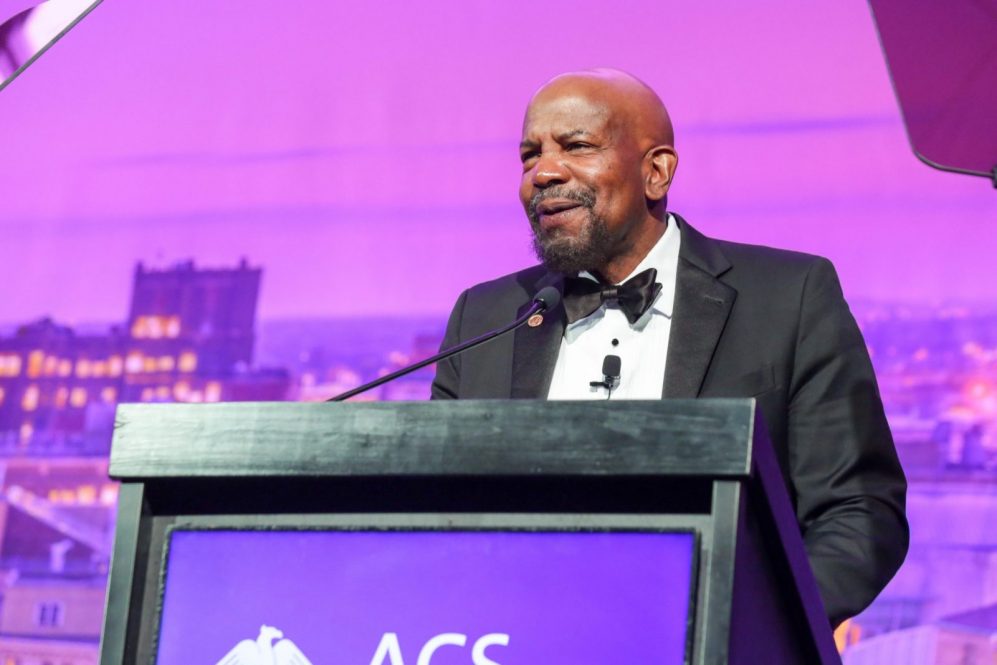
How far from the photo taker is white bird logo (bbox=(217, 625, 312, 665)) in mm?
1021

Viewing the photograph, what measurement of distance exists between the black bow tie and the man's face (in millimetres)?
42

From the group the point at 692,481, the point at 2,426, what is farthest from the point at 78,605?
the point at 692,481

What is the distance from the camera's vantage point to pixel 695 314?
199 centimetres

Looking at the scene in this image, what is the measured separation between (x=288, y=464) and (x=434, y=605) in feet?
0.54

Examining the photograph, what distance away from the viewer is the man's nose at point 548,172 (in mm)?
2064

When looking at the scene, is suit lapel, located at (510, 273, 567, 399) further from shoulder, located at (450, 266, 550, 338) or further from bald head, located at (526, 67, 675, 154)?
bald head, located at (526, 67, 675, 154)

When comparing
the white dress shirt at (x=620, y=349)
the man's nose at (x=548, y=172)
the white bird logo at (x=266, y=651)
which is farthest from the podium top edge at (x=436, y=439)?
the man's nose at (x=548, y=172)

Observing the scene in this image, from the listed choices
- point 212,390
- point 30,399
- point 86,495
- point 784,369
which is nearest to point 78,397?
point 30,399

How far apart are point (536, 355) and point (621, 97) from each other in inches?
17.6

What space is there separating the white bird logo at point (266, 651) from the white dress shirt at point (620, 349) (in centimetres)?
99

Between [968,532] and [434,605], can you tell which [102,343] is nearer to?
[968,532]

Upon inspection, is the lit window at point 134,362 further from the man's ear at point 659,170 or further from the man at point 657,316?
the man's ear at point 659,170

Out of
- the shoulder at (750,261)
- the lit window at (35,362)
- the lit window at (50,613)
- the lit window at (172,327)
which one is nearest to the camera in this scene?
the shoulder at (750,261)

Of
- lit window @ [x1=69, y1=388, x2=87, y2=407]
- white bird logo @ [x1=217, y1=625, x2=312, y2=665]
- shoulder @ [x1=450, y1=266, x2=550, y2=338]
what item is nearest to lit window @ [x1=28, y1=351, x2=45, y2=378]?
lit window @ [x1=69, y1=388, x2=87, y2=407]
